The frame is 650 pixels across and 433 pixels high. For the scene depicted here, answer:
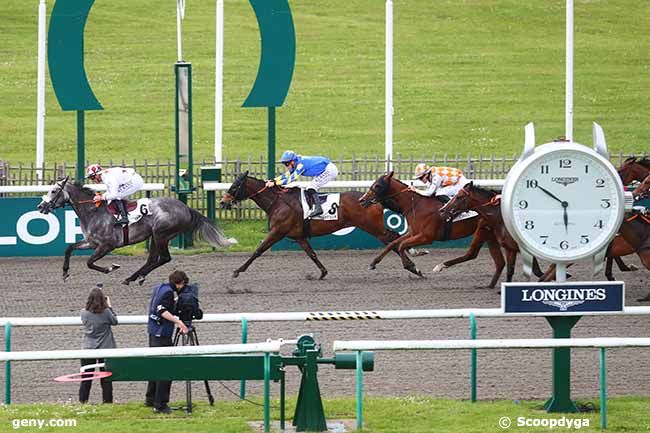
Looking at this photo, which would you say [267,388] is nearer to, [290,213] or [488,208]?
[488,208]

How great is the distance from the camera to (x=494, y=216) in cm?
1959

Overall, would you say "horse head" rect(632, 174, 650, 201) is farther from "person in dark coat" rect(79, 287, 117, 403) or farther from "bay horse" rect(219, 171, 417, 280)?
"person in dark coat" rect(79, 287, 117, 403)

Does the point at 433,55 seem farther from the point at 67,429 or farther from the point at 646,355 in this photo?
the point at 67,429

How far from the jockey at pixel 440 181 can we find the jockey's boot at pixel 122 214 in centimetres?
369

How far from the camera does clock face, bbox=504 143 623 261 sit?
41.3ft

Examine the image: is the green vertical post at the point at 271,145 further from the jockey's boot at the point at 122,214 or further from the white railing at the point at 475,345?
the white railing at the point at 475,345

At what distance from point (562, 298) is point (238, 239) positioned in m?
11.4

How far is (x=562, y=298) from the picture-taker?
12578 mm

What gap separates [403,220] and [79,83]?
504 centimetres

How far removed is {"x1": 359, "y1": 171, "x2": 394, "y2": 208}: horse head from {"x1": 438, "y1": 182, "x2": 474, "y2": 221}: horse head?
3.29ft

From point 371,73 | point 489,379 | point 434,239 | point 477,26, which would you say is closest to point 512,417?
point 489,379

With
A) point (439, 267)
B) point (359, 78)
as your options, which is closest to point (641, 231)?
point (439, 267)

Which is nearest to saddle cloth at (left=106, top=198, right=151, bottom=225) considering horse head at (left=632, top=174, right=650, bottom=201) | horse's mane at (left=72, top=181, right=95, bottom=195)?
horse's mane at (left=72, top=181, right=95, bottom=195)

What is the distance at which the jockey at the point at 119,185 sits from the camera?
65.7 feet
